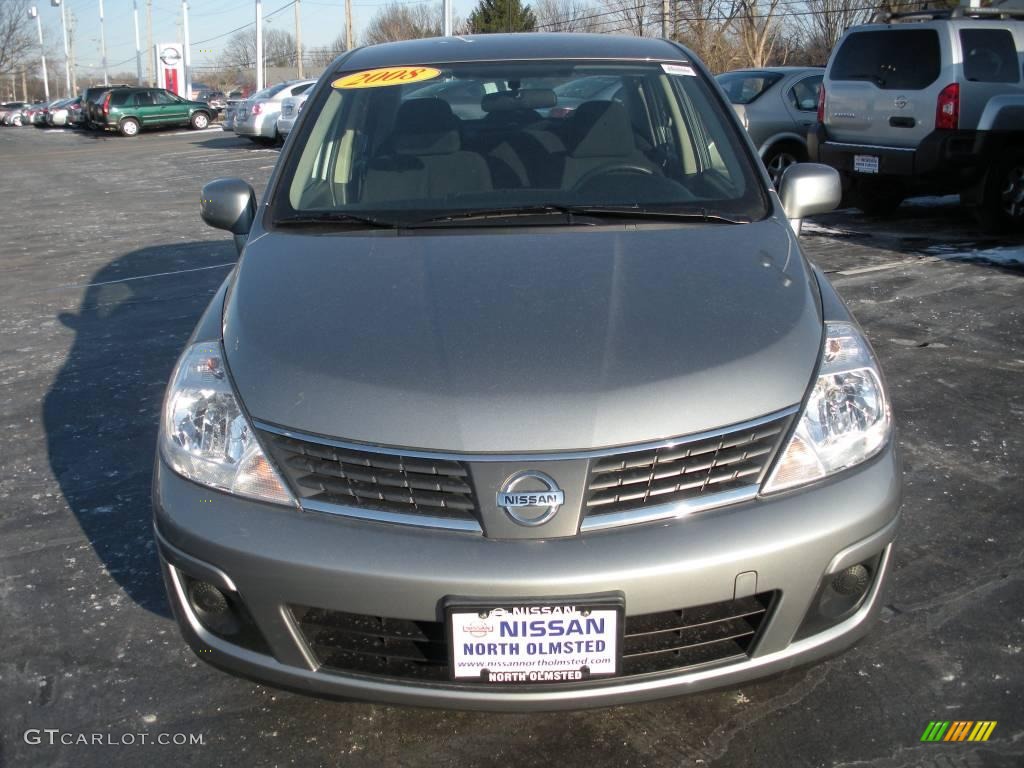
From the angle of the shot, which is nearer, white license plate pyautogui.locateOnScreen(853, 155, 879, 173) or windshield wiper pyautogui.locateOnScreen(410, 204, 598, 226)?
windshield wiper pyautogui.locateOnScreen(410, 204, 598, 226)

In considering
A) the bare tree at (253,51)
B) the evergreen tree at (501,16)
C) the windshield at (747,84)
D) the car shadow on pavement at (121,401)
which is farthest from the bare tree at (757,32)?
the bare tree at (253,51)

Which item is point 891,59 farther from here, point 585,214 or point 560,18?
point 560,18

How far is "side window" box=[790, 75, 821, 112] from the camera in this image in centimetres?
1155

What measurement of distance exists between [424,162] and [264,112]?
2074 centimetres

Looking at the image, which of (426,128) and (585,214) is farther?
(426,128)

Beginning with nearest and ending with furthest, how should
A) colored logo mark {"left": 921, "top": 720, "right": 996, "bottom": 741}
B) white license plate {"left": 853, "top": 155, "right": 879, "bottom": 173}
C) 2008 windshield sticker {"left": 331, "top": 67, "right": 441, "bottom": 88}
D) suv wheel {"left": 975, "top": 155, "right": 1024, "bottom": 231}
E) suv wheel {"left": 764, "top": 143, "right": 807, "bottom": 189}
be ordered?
1. colored logo mark {"left": 921, "top": 720, "right": 996, "bottom": 741}
2. 2008 windshield sticker {"left": 331, "top": 67, "right": 441, "bottom": 88}
3. suv wheel {"left": 975, "top": 155, "right": 1024, "bottom": 231}
4. white license plate {"left": 853, "top": 155, "right": 879, "bottom": 173}
5. suv wheel {"left": 764, "top": 143, "right": 807, "bottom": 189}

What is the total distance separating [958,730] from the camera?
240cm

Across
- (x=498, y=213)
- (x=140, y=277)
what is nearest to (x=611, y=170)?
(x=498, y=213)

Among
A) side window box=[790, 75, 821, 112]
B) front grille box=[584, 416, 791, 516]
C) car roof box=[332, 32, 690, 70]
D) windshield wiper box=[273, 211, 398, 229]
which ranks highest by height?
car roof box=[332, 32, 690, 70]

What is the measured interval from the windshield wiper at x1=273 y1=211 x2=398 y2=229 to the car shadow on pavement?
119 centimetres

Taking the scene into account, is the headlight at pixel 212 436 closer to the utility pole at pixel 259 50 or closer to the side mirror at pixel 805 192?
the side mirror at pixel 805 192

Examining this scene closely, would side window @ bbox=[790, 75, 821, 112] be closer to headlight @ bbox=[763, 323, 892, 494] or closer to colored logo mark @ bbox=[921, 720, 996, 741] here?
headlight @ bbox=[763, 323, 892, 494]

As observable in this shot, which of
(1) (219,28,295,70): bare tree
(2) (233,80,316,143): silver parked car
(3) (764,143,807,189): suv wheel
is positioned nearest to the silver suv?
(3) (764,143,807,189): suv wheel

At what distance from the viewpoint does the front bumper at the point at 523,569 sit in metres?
2.02
